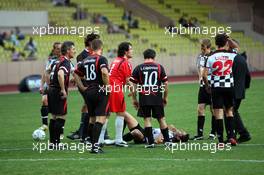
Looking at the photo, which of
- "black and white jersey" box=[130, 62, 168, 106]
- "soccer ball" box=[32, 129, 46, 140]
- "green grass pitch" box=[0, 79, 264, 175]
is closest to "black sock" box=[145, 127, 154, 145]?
"green grass pitch" box=[0, 79, 264, 175]

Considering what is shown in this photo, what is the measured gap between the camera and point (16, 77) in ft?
123

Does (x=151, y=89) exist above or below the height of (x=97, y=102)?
above

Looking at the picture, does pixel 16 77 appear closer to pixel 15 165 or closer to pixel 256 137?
pixel 256 137

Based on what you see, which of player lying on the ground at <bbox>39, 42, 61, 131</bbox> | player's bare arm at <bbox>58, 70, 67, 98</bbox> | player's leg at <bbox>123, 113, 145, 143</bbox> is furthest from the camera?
player lying on the ground at <bbox>39, 42, 61, 131</bbox>

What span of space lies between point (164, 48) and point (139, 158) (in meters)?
30.7

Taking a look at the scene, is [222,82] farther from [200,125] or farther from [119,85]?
[119,85]

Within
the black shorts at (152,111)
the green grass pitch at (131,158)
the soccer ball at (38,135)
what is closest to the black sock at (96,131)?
the green grass pitch at (131,158)

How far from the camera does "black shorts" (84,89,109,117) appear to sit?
1478 centimetres

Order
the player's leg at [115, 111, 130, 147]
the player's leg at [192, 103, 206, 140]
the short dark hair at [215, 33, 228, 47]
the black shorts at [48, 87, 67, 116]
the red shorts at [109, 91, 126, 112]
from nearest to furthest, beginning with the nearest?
1. the short dark hair at [215, 33, 228, 47]
2. the black shorts at [48, 87, 67, 116]
3. the player's leg at [115, 111, 130, 147]
4. the red shorts at [109, 91, 126, 112]
5. the player's leg at [192, 103, 206, 140]

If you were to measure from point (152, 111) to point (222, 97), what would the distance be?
55.4 inches

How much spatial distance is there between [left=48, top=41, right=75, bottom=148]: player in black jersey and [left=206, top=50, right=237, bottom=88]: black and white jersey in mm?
2717

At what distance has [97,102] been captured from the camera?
586 inches

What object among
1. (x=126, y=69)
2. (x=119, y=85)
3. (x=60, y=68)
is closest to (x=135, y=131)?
(x=119, y=85)

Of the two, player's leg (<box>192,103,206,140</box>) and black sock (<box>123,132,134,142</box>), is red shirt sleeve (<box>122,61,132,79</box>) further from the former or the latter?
player's leg (<box>192,103,206,140</box>)
